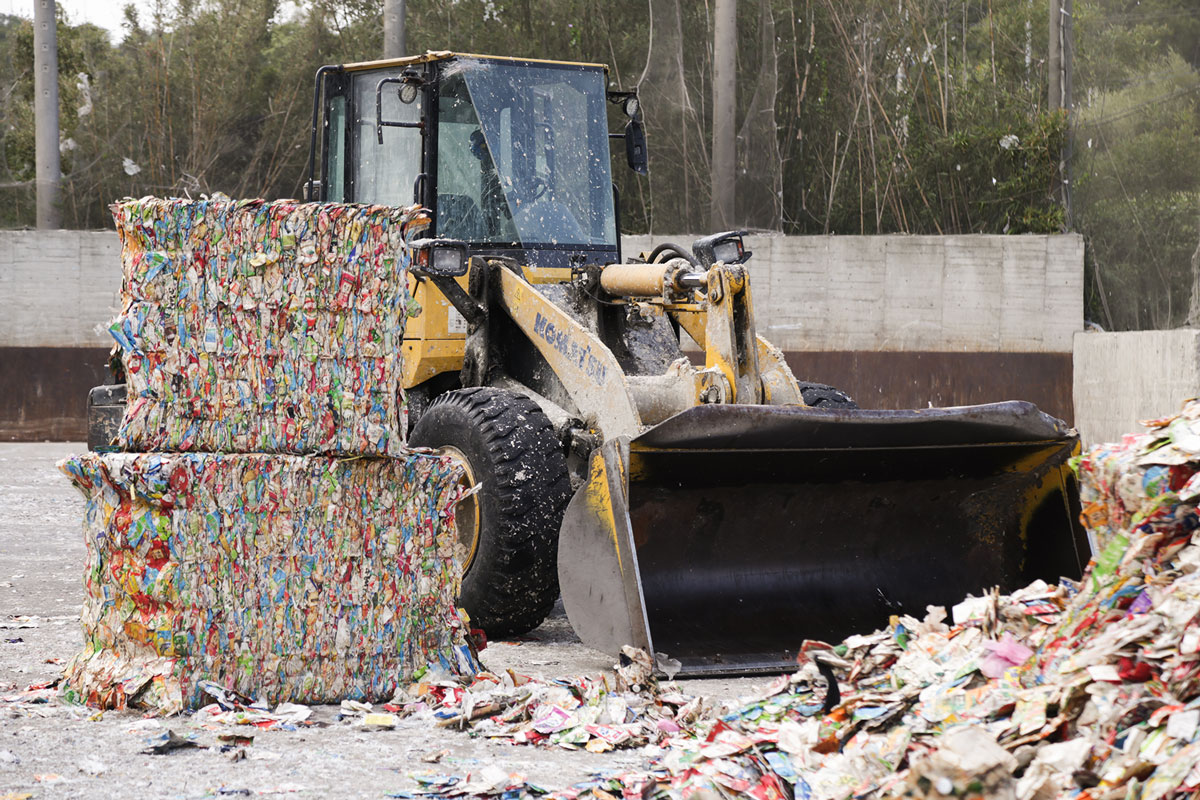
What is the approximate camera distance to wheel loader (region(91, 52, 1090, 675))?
525cm

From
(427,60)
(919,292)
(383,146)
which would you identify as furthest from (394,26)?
→ (427,60)

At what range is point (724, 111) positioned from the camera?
15297mm

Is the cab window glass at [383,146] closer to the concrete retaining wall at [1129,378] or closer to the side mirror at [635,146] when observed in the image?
the side mirror at [635,146]

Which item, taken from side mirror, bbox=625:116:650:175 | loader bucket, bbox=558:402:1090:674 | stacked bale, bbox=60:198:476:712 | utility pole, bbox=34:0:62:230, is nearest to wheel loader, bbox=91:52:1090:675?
loader bucket, bbox=558:402:1090:674

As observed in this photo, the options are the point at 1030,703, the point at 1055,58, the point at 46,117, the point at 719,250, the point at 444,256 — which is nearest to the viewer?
the point at 1030,703

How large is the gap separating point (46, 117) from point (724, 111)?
770 cm

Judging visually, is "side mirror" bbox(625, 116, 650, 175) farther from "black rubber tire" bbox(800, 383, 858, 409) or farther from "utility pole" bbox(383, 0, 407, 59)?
"utility pole" bbox(383, 0, 407, 59)

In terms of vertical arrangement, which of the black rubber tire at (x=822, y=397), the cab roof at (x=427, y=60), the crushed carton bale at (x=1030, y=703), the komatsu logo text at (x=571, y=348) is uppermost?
the cab roof at (x=427, y=60)

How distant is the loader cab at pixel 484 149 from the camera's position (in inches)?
264

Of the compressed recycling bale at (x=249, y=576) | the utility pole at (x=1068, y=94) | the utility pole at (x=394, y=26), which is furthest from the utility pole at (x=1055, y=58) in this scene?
the compressed recycling bale at (x=249, y=576)

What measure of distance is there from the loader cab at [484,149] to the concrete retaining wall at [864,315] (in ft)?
23.1

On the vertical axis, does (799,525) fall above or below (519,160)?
below

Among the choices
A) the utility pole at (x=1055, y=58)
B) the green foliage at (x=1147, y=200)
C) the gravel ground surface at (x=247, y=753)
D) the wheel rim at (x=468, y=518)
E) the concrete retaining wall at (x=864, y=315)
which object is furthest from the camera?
the utility pole at (x=1055, y=58)

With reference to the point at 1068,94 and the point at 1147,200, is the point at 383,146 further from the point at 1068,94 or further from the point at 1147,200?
the point at 1068,94
